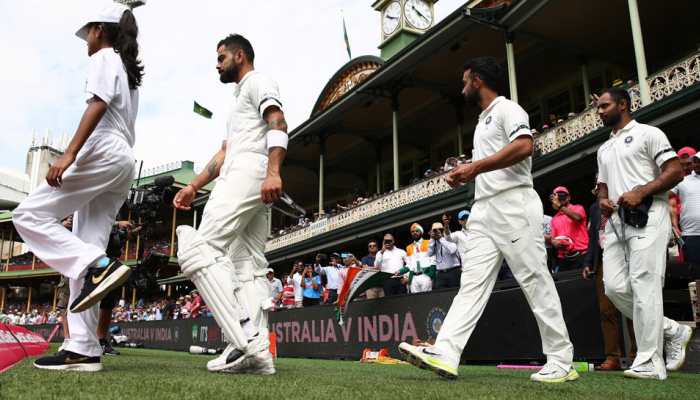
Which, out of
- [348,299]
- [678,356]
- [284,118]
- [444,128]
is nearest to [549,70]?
[444,128]

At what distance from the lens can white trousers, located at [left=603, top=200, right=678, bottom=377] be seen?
12.4 ft

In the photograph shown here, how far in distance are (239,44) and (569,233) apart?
5.15 meters

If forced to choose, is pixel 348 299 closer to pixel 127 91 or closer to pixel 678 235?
pixel 678 235

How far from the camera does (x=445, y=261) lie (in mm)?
9297

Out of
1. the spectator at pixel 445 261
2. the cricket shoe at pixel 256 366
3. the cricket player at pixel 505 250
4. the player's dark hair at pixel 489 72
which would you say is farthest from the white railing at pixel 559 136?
the cricket shoe at pixel 256 366

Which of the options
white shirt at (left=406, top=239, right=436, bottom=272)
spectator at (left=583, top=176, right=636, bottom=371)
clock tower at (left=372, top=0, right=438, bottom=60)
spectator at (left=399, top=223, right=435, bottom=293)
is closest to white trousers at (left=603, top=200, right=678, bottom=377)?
spectator at (left=583, top=176, right=636, bottom=371)

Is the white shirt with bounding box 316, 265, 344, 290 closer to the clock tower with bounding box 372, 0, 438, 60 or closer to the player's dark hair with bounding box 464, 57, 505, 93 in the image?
the player's dark hair with bounding box 464, 57, 505, 93

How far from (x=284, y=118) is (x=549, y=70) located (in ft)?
55.8

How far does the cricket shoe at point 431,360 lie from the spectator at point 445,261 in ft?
19.4

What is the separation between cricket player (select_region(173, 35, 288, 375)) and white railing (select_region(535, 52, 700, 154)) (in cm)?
1000

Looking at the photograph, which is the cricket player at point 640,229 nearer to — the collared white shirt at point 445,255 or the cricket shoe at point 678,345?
the cricket shoe at point 678,345

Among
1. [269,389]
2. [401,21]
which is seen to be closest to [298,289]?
[269,389]

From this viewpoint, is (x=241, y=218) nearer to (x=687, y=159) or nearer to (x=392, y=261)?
(x=687, y=159)

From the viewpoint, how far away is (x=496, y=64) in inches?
157
